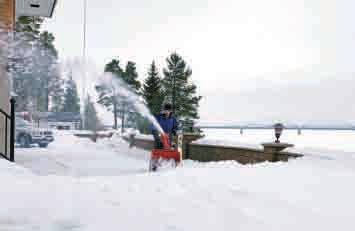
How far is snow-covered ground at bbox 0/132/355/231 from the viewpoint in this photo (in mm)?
3449

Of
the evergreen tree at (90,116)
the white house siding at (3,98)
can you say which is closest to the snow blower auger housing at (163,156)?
the white house siding at (3,98)

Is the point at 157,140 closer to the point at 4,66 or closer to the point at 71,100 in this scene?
the point at 4,66

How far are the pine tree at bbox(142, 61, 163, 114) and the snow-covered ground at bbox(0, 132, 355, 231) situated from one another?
2242cm

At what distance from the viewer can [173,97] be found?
29.0 metres

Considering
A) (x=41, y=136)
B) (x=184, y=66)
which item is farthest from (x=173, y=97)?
(x=41, y=136)

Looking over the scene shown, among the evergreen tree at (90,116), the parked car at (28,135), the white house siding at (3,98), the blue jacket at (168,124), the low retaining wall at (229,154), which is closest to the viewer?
the blue jacket at (168,124)

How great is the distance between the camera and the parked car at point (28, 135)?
1838 cm

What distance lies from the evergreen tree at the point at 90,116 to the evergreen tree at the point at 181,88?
14125 millimetres

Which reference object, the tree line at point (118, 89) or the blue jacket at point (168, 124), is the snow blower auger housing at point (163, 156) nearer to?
the blue jacket at point (168, 124)

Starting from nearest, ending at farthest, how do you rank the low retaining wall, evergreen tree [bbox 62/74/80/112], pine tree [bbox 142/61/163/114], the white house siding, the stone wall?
the white house siding → the stone wall → the low retaining wall → pine tree [bbox 142/61/163/114] → evergreen tree [bbox 62/74/80/112]

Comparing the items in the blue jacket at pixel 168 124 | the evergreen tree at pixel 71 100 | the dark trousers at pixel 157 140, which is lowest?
the dark trousers at pixel 157 140

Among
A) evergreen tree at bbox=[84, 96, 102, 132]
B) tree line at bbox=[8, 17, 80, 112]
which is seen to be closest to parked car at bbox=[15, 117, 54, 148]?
tree line at bbox=[8, 17, 80, 112]

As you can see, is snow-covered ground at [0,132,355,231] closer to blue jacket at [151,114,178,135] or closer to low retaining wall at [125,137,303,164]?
blue jacket at [151,114,178,135]

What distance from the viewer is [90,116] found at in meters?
42.5
